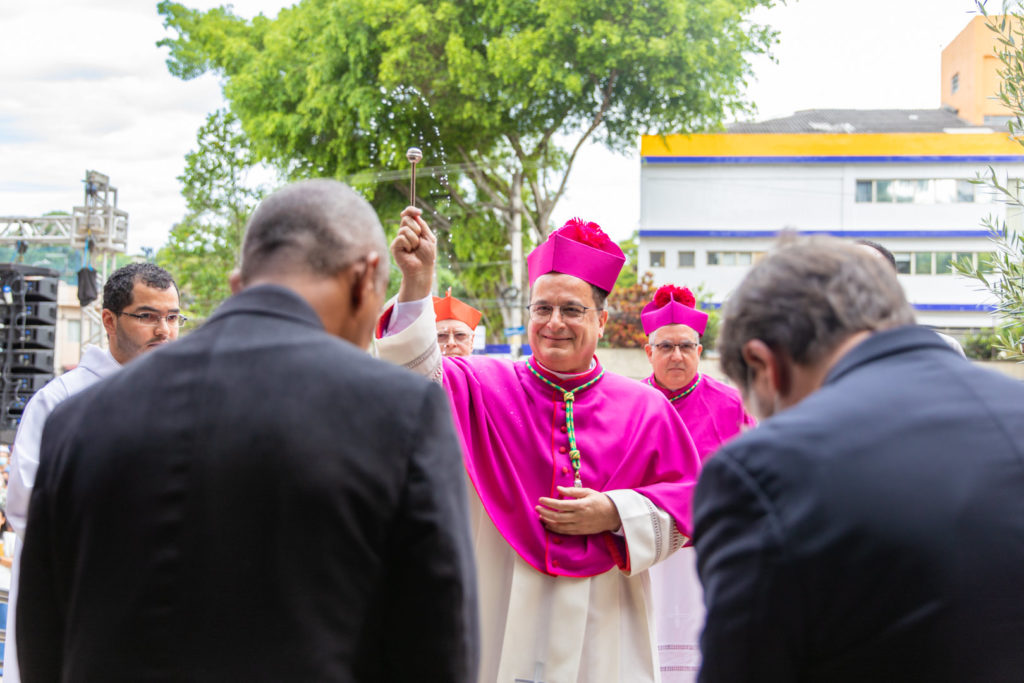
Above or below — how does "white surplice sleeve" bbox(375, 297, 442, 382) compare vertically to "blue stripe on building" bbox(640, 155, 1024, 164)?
below

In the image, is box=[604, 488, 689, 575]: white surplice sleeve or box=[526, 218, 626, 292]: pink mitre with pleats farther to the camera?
box=[526, 218, 626, 292]: pink mitre with pleats

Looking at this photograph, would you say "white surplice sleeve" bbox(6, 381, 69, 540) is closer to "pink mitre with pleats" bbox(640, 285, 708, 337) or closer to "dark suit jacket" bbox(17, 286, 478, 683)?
"dark suit jacket" bbox(17, 286, 478, 683)

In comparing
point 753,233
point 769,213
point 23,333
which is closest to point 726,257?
point 753,233

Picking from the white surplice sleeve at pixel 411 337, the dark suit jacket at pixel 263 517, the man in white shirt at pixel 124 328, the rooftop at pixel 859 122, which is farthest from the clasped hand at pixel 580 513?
the rooftop at pixel 859 122

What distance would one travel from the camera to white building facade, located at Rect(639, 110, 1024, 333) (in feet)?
104

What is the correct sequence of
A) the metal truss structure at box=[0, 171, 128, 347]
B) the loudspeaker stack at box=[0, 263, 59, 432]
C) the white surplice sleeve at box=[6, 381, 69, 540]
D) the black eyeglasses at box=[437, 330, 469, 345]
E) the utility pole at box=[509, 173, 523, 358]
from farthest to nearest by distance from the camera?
the utility pole at box=[509, 173, 523, 358] → the metal truss structure at box=[0, 171, 128, 347] → the loudspeaker stack at box=[0, 263, 59, 432] → the black eyeglasses at box=[437, 330, 469, 345] → the white surplice sleeve at box=[6, 381, 69, 540]

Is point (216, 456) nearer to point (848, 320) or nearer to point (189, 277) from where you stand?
point (848, 320)

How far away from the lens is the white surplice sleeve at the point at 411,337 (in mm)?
3207

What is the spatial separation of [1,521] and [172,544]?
262 inches

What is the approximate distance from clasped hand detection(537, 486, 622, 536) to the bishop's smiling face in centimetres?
57

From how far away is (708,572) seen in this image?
1.54 metres

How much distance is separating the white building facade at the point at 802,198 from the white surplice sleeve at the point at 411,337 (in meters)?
29.0

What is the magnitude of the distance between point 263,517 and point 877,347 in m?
1.05

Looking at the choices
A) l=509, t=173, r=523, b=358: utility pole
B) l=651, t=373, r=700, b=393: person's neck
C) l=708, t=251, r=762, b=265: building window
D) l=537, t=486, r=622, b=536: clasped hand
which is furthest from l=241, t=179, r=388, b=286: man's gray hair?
l=708, t=251, r=762, b=265: building window
